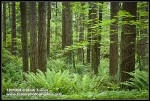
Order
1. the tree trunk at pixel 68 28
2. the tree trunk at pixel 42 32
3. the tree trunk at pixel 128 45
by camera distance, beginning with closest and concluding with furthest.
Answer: the tree trunk at pixel 128 45 → the tree trunk at pixel 42 32 → the tree trunk at pixel 68 28

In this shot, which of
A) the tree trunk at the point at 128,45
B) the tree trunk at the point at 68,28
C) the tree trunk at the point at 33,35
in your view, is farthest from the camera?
the tree trunk at the point at 68,28

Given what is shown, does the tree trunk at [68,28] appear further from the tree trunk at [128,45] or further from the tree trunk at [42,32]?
the tree trunk at [128,45]

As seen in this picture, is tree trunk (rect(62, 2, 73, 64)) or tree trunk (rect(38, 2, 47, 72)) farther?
tree trunk (rect(62, 2, 73, 64))

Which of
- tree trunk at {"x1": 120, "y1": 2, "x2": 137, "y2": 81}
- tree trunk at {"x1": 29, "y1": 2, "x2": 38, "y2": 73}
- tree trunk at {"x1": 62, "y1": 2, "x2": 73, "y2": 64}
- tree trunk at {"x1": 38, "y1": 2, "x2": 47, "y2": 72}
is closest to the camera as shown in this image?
tree trunk at {"x1": 120, "y1": 2, "x2": 137, "y2": 81}

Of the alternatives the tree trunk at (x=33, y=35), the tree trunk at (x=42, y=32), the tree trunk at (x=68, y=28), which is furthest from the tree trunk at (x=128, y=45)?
the tree trunk at (x=68, y=28)

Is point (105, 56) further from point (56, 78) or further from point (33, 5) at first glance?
point (56, 78)

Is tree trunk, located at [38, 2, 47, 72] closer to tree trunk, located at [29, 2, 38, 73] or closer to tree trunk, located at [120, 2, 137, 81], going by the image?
tree trunk, located at [29, 2, 38, 73]

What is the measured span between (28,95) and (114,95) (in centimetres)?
225

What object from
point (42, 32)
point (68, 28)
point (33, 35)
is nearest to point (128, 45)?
point (42, 32)

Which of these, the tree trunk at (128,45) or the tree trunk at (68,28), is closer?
the tree trunk at (128,45)

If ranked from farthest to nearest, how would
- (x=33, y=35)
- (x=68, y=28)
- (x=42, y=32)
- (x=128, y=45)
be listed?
(x=68, y=28)
(x=33, y=35)
(x=42, y=32)
(x=128, y=45)

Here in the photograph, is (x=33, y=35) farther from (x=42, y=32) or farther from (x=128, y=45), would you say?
(x=128, y=45)

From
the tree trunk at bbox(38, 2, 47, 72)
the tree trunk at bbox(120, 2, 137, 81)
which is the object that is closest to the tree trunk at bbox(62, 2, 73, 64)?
the tree trunk at bbox(38, 2, 47, 72)

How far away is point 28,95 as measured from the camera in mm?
7219
